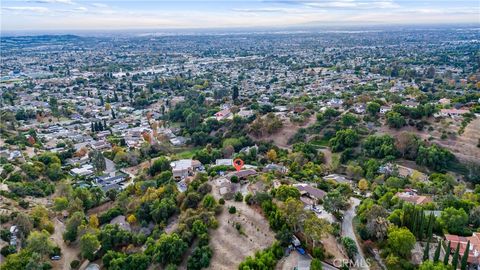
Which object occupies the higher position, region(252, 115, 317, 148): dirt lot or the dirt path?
region(252, 115, 317, 148): dirt lot

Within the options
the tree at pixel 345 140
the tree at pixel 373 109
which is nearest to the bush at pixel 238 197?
the tree at pixel 345 140

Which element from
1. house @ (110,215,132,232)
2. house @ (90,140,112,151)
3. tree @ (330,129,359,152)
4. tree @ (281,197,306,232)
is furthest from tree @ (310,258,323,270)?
house @ (90,140,112,151)

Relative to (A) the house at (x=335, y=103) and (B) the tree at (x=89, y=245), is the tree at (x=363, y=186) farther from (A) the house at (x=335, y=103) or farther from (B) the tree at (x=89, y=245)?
(A) the house at (x=335, y=103)

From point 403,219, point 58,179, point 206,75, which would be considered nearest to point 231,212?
point 403,219

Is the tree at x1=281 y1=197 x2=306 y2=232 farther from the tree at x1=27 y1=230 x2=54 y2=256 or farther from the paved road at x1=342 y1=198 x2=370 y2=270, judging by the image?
the tree at x1=27 y1=230 x2=54 y2=256

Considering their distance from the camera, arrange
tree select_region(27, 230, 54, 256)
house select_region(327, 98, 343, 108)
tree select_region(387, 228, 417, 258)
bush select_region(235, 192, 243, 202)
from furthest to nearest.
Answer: house select_region(327, 98, 343, 108) < bush select_region(235, 192, 243, 202) < tree select_region(27, 230, 54, 256) < tree select_region(387, 228, 417, 258)

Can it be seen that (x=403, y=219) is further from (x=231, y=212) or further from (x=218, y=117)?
(x=218, y=117)

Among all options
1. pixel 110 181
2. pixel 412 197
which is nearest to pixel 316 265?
pixel 412 197
